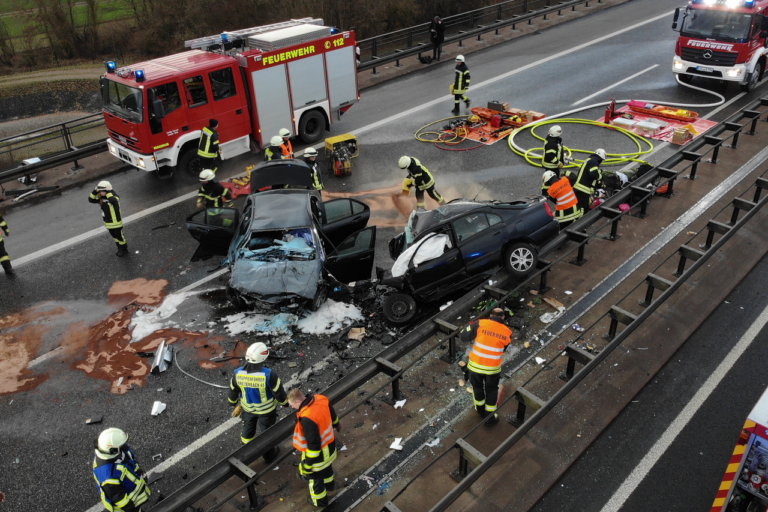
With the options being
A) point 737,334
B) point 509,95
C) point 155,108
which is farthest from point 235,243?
point 509,95

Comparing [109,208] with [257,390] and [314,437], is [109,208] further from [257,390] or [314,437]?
[314,437]

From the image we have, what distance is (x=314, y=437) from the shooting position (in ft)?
17.5

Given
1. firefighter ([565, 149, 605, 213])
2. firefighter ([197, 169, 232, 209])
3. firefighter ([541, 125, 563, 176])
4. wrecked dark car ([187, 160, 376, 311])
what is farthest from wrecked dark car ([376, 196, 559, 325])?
firefighter ([197, 169, 232, 209])

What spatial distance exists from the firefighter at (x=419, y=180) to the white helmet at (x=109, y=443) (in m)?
7.09

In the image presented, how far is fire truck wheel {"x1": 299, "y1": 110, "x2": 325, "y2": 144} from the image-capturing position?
14798mm

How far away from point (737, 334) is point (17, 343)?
33.0ft

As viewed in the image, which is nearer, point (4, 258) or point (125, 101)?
point (4, 258)

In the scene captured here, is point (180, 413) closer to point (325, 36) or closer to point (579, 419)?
point (579, 419)

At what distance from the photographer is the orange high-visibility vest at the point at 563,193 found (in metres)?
9.74

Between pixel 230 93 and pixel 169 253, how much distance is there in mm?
4088

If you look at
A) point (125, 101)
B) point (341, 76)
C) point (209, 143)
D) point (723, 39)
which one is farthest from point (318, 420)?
point (723, 39)

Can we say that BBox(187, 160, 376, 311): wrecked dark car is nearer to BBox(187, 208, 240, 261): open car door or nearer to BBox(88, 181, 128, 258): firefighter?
BBox(187, 208, 240, 261): open car door

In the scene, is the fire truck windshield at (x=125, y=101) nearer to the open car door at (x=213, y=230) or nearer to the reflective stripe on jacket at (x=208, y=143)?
the reflective stripe on jacket at (x=208, y=143)

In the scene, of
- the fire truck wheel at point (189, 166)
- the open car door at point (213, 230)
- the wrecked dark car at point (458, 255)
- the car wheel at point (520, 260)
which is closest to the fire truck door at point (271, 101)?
the fire truck wheel at point (189, 166)
